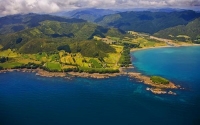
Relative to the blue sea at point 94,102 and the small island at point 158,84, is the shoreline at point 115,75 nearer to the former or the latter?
the small island at point 158,84

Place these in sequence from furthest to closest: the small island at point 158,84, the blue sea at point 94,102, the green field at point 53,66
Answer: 1. the green field at point 53,66
2. the small island at point 158,84
3. the blue sea at point 94,102

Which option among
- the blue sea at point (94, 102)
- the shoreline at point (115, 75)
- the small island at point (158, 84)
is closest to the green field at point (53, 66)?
the shoreline at point (115, 75)

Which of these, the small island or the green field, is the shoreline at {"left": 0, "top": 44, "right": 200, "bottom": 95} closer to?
the small island

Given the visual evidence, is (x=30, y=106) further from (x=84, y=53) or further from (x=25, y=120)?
(x=84, y=53)

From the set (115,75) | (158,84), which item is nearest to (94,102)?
(158,84)

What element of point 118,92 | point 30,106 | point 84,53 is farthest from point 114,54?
point 30,106

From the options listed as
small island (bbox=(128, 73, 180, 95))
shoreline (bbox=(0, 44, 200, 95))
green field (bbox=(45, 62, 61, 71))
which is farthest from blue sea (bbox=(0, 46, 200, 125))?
green field (bbox=(45, 62, 61, 71))

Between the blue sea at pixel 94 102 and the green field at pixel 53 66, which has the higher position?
the green field at pixel 53 66

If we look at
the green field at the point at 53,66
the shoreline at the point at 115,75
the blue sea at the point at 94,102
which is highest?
the green field at the point at 53,66

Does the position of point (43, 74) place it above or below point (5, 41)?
below
